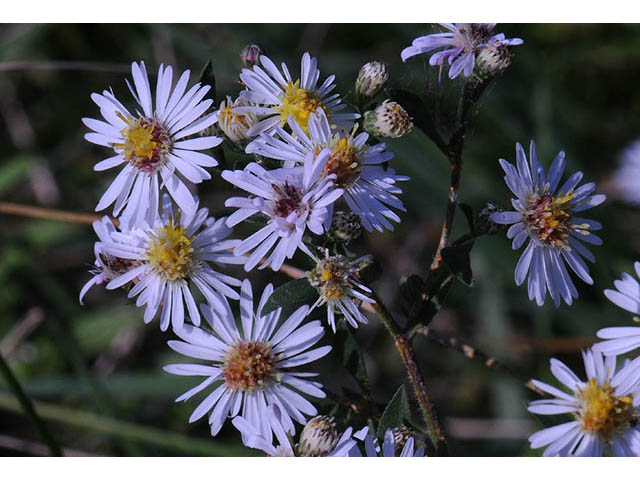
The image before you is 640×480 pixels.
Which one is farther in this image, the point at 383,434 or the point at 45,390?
the point at 45,390

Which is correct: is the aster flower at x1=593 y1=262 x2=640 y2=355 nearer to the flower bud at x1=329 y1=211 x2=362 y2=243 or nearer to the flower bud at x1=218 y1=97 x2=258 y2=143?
the flower bud at x1=329 y1=211 x2=362 y2=243

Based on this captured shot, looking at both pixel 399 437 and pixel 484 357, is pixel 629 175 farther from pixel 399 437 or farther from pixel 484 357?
pixel 399 437

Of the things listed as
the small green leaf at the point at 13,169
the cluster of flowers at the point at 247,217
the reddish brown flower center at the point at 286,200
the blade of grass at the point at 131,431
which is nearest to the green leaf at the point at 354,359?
the cluster of flowers at the point at 247,217

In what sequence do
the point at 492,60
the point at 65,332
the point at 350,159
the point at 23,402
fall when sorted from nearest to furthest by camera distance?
1. the point at 350,159
2. the point at 492,60
3. the point at 23,402
4. the point at 65,332

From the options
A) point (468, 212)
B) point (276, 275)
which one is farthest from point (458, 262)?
point (276, 275)

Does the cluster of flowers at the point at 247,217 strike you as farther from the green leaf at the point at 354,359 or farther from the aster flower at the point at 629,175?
the aster flower at the point at 629,175
